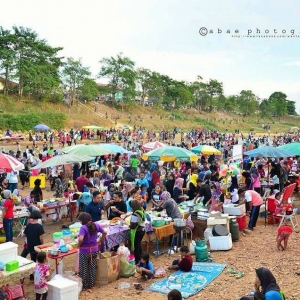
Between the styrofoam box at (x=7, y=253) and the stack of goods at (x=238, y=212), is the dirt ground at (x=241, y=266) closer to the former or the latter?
the stack of goods at (x=238, y=212)

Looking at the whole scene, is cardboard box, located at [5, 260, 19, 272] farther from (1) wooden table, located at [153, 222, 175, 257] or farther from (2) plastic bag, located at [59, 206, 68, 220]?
(2) plastic bag, located at [59, 206, 68, 220]

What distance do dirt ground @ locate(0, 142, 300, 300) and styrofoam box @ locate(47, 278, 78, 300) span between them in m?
0.56

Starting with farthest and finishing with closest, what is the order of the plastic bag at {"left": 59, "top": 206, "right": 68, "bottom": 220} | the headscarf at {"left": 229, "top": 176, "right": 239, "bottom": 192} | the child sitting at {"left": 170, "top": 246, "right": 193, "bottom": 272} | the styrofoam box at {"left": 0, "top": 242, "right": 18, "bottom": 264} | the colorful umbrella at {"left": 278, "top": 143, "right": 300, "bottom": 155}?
1. the colorful umbrella at {"left": 278, "top": 143, "right": 300, "bottom": 155}
2. the headscarf at {"left": 229, "top": 176, "right": 239, "bottom": 192}
3. the plastic bag at {"left": 59, "top": 206, "right": 68, "bottom": 220}
4. the child sitting at {"left": 170, "top": 246, "right": 193, "bottom": 272}
5. the styrofoam box at {"left": 0, "top": 242, "right": 18, "bottom": 264}

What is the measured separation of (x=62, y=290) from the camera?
5.52 m

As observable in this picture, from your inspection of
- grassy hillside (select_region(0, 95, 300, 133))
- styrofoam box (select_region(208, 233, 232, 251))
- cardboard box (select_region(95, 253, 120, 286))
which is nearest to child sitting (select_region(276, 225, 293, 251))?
styrofoam box (select_region(208, 233, 232, 251))

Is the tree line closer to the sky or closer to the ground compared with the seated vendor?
closer to the sky

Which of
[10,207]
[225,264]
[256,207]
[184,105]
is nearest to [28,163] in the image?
[10,207]

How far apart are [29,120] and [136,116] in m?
23.3

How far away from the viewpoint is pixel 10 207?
7820mm

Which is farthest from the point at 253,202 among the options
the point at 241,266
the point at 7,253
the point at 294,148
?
the point at 7,253

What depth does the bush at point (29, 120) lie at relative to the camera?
131 feet

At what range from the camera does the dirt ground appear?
20.4ft

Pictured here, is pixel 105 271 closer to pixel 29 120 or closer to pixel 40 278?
pixel 40 278

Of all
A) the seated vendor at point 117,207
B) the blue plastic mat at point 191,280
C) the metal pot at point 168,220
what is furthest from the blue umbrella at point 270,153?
the blue plastic mat at point 191,280
